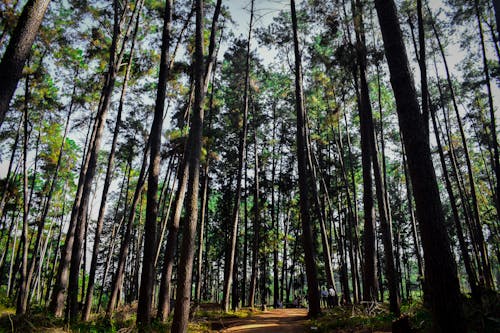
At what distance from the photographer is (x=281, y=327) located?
350 inches

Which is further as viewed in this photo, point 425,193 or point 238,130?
point 238,130

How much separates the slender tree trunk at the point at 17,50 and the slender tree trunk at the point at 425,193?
545 centimetres

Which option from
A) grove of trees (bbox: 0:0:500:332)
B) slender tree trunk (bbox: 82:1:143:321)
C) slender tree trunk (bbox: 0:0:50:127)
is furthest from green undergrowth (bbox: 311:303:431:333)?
slender tree trunk (bbox: 82:1:143:321)

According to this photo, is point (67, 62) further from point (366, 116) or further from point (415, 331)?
point (415, 331)

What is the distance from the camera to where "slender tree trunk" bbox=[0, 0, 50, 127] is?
12.9 feet

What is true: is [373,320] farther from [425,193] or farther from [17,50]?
[17,50]

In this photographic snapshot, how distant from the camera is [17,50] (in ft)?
13.5

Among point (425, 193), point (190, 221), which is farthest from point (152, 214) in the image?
point (425, 193)

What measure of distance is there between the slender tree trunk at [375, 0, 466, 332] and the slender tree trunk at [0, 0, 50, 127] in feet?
17.9

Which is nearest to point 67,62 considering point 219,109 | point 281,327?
point 219,109

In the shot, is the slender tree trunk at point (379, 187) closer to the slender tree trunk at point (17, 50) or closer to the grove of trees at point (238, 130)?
the grove of trees at point (238, 130)

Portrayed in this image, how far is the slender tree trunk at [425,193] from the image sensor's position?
363 centimetres

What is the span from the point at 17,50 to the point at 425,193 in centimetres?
604

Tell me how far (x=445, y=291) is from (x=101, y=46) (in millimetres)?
14410
